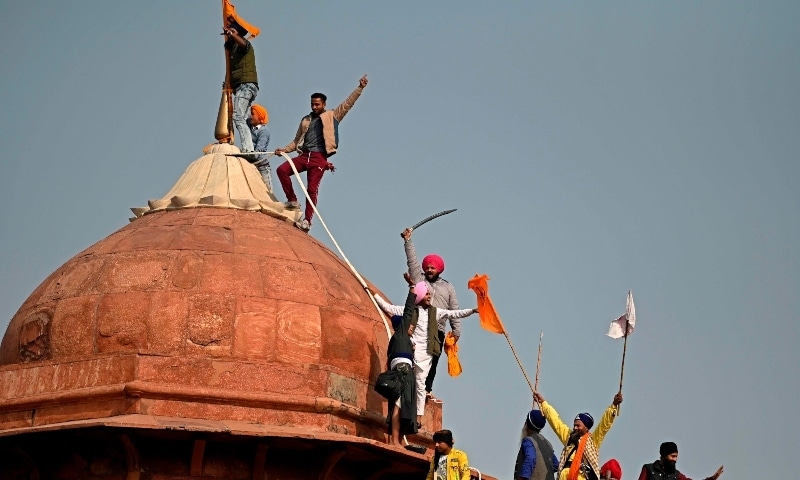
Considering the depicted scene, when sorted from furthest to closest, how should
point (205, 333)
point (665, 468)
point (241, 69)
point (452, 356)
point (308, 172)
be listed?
point (241, 69), point (308, 172), point (452, 356), point (205, 333), point (665, 468)

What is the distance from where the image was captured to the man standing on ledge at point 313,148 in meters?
21.4

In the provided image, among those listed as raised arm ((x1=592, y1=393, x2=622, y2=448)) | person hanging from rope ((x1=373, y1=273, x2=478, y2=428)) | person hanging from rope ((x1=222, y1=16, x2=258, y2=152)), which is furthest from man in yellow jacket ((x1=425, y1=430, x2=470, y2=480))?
person hanging from rope ((x1=222, y1=16, x2=258, y2=152))

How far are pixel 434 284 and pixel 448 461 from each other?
3.35 meters

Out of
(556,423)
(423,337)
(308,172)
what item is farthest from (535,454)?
(308,172)

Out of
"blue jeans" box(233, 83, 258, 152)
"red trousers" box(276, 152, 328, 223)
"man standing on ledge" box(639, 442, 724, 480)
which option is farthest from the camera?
"blue jeans" box(233, 83, 258, 152)

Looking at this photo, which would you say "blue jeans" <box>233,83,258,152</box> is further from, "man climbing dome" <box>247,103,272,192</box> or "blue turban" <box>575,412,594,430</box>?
"blue turban" <box>575,412,594,430</box>

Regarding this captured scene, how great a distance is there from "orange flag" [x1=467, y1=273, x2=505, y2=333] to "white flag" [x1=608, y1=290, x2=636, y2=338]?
1554mm

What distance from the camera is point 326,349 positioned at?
19000 mm

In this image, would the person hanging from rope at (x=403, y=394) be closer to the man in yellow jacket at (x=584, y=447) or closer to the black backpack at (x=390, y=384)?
the black backpack at (x=390, y=384)

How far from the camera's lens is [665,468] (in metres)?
16.5

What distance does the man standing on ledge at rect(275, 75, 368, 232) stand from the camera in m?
21.4

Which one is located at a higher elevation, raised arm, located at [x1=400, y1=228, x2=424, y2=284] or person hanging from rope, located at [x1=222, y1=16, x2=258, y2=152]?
person hanging from rope, located at [x1=222, y1=16, x2=258, y2=152]

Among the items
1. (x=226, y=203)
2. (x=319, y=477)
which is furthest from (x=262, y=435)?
(x=226, y=203)

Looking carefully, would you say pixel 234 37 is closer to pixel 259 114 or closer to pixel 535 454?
pixel 259 114
